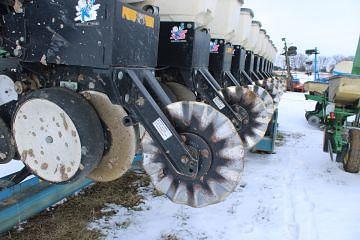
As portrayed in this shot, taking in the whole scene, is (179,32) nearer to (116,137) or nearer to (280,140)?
(116,137)

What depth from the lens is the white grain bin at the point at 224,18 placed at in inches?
138

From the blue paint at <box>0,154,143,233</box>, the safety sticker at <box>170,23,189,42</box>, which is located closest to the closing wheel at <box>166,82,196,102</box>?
the safety sticker at <box>170,23,189,42</box>

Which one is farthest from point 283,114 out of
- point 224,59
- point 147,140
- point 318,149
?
point 147,140

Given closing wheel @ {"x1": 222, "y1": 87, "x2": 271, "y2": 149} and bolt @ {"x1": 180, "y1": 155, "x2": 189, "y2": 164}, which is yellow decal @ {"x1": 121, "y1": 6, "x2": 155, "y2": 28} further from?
closing wheel @ {"x1": 222, "y1": 87, "x2": 271, "y2": 149}

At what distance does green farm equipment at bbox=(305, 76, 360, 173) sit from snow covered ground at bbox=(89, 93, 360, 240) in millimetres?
231

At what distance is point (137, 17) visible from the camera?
72.6 inches

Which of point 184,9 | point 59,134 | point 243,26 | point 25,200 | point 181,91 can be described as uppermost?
point 243,26

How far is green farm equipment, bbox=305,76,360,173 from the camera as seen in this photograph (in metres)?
4.96

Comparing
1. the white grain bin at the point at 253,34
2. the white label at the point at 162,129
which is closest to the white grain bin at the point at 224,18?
the white label at the point at 162,129

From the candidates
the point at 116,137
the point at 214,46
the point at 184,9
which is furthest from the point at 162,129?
the point at 214,46

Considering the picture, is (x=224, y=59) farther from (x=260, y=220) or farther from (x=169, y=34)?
(x=260, y=220)

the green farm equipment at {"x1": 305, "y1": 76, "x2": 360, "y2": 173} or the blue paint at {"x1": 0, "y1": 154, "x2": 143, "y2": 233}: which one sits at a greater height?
the green farm equipment at {"x1": 305, "y1": 76, "x2": 360, "y2": 173}

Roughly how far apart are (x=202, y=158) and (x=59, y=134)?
0.61m

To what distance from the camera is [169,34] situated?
3010mm
